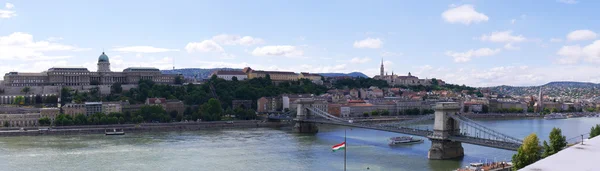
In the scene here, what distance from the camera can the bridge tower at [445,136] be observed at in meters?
17.4

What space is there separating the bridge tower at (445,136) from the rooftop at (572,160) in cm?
1328

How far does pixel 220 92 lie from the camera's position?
4141cm

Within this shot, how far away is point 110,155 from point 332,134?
11873mm

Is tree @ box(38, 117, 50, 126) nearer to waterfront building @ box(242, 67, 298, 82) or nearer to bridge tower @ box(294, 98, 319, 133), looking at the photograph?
bridge tower @ box(294, 98, 319, 133)

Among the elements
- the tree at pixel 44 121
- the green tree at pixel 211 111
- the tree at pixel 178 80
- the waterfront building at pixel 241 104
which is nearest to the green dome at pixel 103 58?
the tree at pixel 178 80

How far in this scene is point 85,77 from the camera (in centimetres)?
4428

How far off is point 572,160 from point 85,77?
4443 centimetres

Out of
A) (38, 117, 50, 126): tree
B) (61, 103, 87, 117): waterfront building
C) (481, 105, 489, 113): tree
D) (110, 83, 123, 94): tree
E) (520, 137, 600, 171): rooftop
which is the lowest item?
(38, 117, 50, 126): tree

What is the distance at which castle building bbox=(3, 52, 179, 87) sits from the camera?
42094 mm

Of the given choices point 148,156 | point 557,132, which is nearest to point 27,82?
point 148,156

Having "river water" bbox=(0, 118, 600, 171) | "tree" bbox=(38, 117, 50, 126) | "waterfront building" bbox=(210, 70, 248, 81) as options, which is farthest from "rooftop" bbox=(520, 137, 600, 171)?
"waterfront building" bbox=(210, 70, 248, 81)

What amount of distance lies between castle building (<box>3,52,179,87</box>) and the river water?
1939cm

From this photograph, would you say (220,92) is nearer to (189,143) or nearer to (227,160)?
(189,143)

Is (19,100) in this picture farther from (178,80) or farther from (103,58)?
(178,80)
